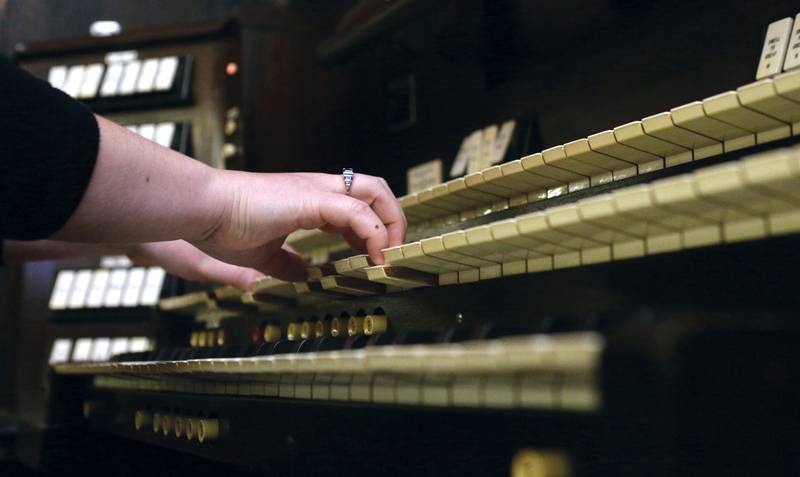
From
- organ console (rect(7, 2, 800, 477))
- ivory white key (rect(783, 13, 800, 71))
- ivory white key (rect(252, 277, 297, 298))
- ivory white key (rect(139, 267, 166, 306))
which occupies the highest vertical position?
ivory white key (rect(783, 13, 800, 71))

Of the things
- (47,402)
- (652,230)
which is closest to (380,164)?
(47,402)

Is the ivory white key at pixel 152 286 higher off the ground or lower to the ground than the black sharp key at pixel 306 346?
higher

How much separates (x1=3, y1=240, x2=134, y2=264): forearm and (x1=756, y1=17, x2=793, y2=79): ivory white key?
1.43 m

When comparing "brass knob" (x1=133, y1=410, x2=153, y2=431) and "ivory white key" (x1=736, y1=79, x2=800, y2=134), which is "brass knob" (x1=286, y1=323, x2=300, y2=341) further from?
"ivory white key" (x1=736, y1=79, x2=800, y2=134)

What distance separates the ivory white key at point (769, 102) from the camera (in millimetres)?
979

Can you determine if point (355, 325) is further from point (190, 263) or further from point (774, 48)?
point (774, 48)

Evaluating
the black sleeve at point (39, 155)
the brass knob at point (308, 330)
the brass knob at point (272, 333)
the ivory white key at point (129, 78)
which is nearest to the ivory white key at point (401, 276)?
the brass knob at point (308, 330)

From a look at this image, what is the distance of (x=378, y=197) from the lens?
1.31 m

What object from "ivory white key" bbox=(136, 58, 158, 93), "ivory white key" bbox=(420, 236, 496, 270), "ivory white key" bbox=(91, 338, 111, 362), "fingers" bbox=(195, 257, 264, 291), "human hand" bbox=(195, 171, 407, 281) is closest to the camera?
"ivory white key" bbox=(420, 236, 496, 270)

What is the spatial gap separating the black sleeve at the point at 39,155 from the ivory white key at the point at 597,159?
66 centimetres

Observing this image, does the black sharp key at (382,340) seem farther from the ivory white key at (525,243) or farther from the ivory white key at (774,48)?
the ivory white key at (774,48)

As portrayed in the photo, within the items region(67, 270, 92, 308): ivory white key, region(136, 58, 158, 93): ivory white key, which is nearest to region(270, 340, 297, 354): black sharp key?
region(67, 270, 92, 308): ivory white key

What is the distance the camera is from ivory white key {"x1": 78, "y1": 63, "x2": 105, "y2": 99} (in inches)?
147

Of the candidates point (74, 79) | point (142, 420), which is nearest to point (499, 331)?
point (142, 420)
